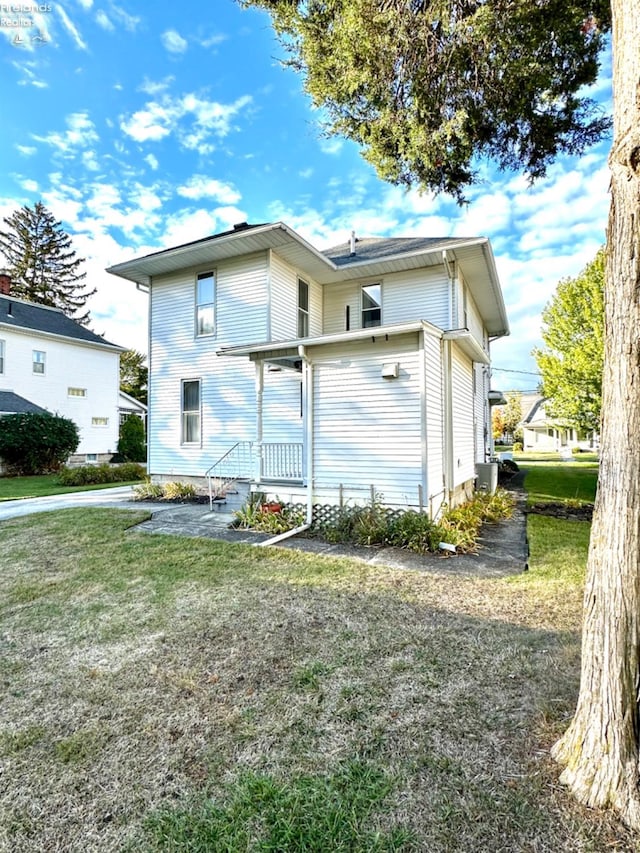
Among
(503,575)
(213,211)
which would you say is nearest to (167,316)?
(213,211)

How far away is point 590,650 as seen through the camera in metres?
2.04

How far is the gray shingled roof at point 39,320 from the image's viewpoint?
67.1ft

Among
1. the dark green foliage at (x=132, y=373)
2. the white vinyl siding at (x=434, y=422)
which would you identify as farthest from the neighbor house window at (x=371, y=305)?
the dark green foliage at (x=132, y=373)

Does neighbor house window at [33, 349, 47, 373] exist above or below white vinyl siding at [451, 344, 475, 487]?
above

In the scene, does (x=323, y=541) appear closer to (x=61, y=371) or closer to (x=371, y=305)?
(x=371, y=305)

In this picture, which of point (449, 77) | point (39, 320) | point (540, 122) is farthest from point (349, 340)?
point (39, 320)

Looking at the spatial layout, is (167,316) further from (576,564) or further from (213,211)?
(576,564)

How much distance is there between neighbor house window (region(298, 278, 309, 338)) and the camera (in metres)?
11.9

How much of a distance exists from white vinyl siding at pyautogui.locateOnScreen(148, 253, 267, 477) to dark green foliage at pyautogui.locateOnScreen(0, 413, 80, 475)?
8.85 m

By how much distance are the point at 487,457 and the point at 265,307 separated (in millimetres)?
10234

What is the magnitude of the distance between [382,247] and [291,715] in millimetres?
11916

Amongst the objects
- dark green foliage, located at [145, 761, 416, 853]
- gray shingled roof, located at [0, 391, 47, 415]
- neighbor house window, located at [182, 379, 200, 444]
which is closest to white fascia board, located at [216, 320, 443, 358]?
neighbor house window, located at [182, 379, 200, 444]

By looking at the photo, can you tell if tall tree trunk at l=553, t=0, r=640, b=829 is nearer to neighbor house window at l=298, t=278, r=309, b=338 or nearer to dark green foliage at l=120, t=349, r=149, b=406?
neighbor house window at l=298, t=278, r=309, b=338

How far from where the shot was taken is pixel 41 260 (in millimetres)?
35188
